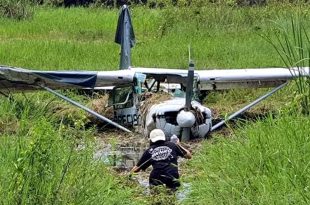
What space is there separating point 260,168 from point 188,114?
412 centimetres

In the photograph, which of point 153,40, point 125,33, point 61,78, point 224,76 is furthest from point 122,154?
point 153,40

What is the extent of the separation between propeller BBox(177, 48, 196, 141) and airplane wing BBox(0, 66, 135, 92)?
1.04 meters

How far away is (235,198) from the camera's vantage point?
5844mm

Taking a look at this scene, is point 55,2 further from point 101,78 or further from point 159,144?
point 159,144

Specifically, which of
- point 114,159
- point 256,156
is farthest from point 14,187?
point 114,159

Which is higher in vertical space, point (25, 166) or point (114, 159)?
point (25, 166)

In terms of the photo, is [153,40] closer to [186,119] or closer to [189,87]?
[189,87]

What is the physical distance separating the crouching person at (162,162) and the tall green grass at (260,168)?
23 centimetres

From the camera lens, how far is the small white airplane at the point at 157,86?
10.4 m

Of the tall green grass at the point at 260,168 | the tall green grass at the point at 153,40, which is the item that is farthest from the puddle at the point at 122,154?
the tall green grass at the point at 153,40

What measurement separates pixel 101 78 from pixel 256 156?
5.02m

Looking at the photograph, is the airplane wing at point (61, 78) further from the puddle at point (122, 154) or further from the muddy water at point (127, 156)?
the puddle at point (122, 154)

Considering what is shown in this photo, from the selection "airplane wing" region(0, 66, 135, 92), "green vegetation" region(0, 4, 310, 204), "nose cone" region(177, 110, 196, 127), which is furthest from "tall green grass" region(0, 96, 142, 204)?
"airplane wing" region(0, 66, 135, 92)

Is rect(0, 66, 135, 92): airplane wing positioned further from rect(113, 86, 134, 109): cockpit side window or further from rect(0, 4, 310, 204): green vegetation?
rect(113, 86, 134, 109): cockpit side window
